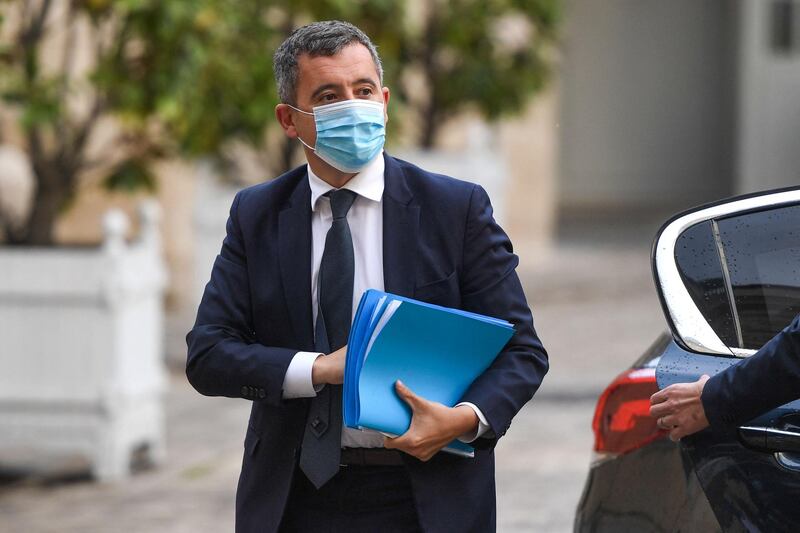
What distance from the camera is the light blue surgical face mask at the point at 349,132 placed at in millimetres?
2971

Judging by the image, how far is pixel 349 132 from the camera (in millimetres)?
2969

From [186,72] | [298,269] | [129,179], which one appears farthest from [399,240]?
[129,179]

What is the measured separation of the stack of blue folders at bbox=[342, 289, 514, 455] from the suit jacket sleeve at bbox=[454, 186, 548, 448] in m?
0.05

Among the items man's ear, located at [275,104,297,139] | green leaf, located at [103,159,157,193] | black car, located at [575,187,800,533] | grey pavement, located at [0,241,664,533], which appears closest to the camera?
black car, located at [575,187,800,533]

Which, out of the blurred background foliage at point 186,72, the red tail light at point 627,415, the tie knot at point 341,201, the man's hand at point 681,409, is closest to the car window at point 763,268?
the man's hand at point 681,409

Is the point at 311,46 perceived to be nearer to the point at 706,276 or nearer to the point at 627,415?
the point at 706,276

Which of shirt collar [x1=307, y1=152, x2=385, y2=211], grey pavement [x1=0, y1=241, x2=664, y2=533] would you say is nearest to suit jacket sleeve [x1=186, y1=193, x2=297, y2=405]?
shirt collar [x1=307, y1=152, x2=385, y2=211]

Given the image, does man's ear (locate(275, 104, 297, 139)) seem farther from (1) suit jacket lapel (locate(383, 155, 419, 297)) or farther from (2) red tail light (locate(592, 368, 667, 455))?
(2) red tail light (locate(592, 368, 667, 455))

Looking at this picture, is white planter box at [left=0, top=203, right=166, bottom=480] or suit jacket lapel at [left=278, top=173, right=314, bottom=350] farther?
white planter box at [left=0, top=203, right=166, bottom=480]

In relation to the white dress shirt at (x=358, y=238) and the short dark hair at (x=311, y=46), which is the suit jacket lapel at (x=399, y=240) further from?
the short dark hair at (x=311, y=46)

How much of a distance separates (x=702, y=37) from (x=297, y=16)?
47.0ft

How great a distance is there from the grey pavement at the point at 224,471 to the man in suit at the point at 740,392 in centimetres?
349

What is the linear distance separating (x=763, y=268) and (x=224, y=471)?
5064mm

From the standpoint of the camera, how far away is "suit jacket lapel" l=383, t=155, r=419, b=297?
2.97 meters
